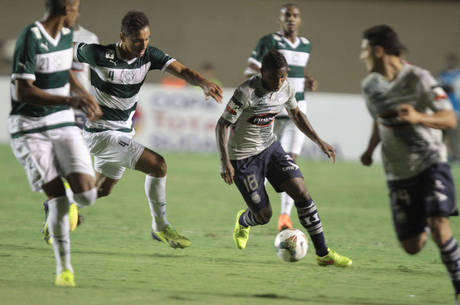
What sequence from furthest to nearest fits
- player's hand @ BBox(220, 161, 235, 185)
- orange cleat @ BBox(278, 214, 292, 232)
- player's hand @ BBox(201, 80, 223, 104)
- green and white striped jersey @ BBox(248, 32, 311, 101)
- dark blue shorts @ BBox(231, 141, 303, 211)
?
1. green and white striped jersey @ BBox(248, 32, 311, 101)
2. orange cleat @ BBox(278, 214, 292, 232)
3. dark blue shorts @ BBox(231, 141, 303, 211)
4. player's hand @ BBox(220, 161, 235, 185)
5. player's hand @ BBox(201, 80, 223, 104)

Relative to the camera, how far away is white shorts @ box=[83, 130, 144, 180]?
7262 mm

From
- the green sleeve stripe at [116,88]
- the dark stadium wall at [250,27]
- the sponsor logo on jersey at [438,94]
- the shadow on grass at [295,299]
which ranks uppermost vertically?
the sponsor logo on jersey at [438,94]

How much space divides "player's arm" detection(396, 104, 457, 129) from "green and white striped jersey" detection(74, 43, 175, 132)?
2864mm

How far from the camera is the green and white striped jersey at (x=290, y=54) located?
955 centimetres

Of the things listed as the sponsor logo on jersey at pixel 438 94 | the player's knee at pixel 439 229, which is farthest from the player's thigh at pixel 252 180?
the sponsor logo on jersey at pixel 438 94

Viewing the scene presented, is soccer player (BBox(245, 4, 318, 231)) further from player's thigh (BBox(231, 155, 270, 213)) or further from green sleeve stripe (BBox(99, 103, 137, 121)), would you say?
green sleeve stripe (BBox(99, 103, 137, 121))

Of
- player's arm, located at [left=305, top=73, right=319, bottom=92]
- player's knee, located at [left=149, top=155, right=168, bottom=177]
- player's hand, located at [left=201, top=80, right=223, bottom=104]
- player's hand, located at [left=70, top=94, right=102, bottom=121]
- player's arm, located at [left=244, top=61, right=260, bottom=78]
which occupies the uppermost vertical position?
player's hand, located at [left=70, top=94, right=102, bottom=121]

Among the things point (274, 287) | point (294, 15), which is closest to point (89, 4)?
point (294, 15)

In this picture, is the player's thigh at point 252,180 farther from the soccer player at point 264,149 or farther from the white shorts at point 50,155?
the white shorts at point 50,155

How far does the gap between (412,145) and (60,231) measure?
273cm

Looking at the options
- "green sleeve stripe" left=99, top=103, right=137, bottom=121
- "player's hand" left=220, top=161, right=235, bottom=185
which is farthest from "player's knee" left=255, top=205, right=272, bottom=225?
"green sleeve stripe" left=99, top=103, right=137, bottom=121

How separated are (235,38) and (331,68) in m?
3.61

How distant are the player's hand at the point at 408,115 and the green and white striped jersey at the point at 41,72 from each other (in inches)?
103

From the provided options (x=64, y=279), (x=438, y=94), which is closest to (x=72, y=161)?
(x=64, y=279)
